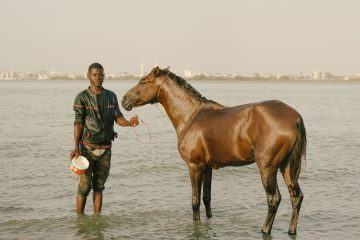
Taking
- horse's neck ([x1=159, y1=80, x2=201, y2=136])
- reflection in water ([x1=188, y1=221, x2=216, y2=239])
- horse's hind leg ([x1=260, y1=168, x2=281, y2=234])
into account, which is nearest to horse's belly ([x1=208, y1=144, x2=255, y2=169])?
horse's hind leg ([x1=260, y1=168, x2=281, y2=234])

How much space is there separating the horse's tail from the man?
2893mm

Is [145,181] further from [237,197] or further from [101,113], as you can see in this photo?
[101,113]

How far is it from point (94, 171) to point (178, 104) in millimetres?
1960

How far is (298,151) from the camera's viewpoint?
841 centimetres

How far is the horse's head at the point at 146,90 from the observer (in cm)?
997

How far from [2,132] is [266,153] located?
854 inches

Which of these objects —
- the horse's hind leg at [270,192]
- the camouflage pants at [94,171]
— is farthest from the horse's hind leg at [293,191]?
the camouflage pants at [94,171]

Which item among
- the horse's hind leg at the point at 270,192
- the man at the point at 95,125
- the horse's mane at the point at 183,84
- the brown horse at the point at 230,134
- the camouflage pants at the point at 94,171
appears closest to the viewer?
the brown horse at the point at 230,134

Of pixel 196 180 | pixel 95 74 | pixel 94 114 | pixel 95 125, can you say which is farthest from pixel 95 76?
pixel 196 180

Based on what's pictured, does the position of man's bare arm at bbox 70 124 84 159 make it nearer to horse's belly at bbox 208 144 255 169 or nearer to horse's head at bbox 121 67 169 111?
horse's head at bbox 121 67 169 111

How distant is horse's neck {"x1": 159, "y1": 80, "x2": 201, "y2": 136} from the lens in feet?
32.4

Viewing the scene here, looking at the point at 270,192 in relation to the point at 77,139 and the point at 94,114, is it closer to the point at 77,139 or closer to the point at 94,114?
the point at 94,114

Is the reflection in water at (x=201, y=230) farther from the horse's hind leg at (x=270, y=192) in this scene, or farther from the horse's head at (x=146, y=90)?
the horse's head at (x=146, y=90)

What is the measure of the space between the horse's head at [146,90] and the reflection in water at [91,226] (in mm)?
2197
